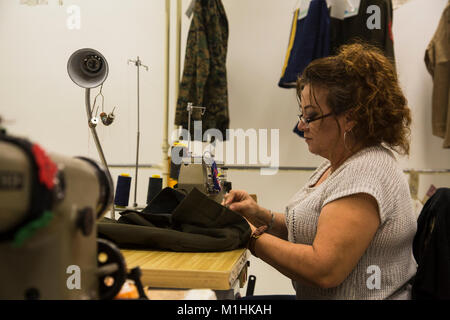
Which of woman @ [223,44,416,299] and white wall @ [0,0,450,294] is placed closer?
woman @ [223,44,416,299]

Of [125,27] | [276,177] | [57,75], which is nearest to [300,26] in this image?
[276,177]

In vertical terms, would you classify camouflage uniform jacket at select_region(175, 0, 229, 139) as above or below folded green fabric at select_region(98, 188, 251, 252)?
above

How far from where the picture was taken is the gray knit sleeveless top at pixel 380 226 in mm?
1047

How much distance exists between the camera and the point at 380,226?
106 cm

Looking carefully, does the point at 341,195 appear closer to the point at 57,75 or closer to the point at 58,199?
the point at 58,199

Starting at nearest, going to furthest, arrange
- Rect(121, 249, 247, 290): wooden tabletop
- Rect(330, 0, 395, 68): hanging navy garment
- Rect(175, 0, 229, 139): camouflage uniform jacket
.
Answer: Rect(121, 249, 247, 290): wooden tabletop
Rect(330, 0, 395, 68): hanging navy garment
Rect(175, 0, 229, 139): camouflage uniform jacket

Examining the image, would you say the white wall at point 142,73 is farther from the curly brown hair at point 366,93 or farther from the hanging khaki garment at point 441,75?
the curly brown hair at point 366,93

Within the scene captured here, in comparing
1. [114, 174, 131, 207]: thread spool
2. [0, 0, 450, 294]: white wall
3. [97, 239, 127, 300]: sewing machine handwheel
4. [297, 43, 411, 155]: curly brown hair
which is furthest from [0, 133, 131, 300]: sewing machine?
[0, 0, 450, 294]: white wall

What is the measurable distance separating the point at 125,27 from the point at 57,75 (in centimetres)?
71

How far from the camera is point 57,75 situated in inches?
125

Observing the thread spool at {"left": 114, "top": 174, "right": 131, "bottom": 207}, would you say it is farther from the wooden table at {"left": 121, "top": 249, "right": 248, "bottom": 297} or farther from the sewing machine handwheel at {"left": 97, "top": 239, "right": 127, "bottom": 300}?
the sewing machine handwheel at {"left": 97, "top": 239, "right": 127, "bottom": 300}

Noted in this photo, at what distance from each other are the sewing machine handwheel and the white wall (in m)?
2.65

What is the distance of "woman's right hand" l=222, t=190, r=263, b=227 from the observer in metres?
1.33

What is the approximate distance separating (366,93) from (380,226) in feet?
1.40
